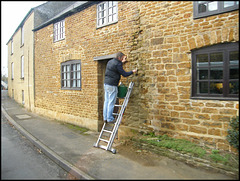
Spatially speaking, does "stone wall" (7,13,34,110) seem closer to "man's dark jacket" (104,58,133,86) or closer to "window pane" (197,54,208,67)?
"man's dark jacket" (104,58,133,86)

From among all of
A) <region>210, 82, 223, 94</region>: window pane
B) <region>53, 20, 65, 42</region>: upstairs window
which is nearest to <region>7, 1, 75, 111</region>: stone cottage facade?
<region>53, 20, 65, 42</region>: upstairs window

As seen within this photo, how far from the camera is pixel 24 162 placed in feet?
9.92

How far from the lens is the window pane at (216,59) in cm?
409

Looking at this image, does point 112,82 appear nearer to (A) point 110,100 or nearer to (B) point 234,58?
(A) point 110,100

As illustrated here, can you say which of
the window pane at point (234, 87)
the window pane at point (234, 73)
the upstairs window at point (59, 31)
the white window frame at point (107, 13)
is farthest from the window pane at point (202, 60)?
the upstairs window at point (59, 31)

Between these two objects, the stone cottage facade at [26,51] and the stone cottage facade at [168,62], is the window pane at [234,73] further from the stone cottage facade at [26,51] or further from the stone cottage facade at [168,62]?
the stone cottage facade at [26,51]

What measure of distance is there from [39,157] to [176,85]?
163 inches

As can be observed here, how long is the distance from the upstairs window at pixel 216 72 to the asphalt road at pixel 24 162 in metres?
3.67

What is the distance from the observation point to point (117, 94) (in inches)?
213

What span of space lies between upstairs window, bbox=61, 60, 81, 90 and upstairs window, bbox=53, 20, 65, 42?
153cm

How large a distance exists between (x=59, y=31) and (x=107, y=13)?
383 centimetres

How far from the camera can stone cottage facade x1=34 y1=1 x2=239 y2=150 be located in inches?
158

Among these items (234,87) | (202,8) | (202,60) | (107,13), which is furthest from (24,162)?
(107,13)

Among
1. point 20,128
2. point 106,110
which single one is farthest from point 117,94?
point 20,128
